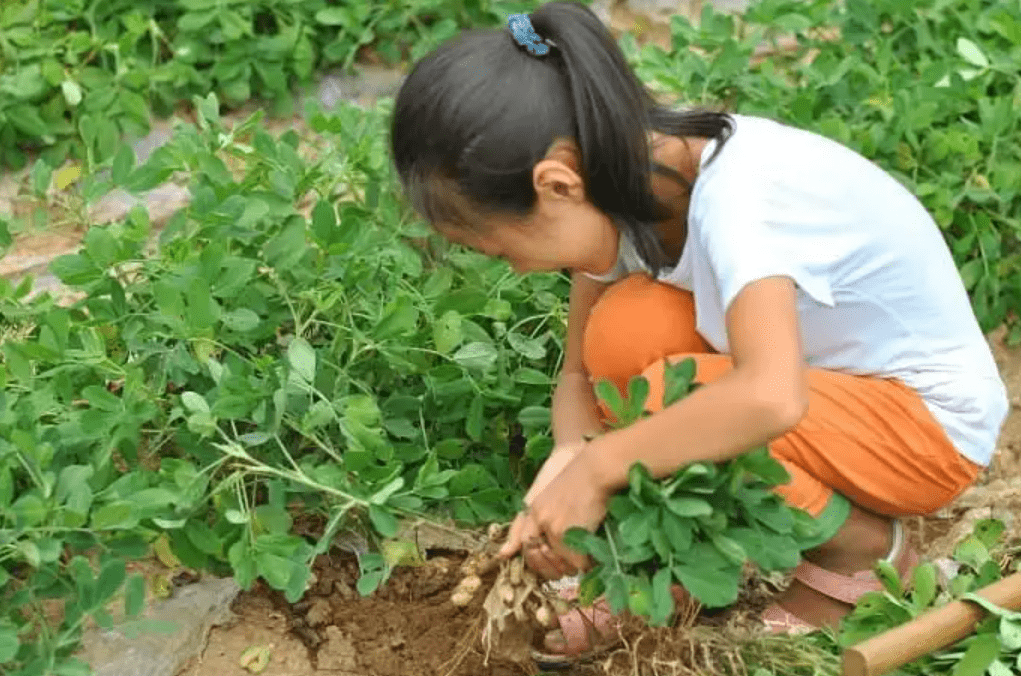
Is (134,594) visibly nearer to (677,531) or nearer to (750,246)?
(677,531)

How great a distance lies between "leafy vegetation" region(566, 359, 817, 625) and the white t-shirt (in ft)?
0.59

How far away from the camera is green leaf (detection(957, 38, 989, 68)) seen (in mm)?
3141

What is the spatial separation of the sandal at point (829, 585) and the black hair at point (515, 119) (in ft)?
1.86

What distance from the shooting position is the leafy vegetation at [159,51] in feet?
10.6

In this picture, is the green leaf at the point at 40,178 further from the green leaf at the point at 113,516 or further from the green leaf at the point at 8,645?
the green leaf at the point at 8,645

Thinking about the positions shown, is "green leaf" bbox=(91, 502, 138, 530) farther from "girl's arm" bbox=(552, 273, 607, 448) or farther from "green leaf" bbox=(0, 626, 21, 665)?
"girl's arm" bbox=(552, 273, 607, 448)

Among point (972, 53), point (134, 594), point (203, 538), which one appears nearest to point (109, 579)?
point (134, 594)

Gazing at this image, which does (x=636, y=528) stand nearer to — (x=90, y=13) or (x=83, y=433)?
(x=83, y=433)

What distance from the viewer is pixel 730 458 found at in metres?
1.90

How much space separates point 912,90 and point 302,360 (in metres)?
1.42

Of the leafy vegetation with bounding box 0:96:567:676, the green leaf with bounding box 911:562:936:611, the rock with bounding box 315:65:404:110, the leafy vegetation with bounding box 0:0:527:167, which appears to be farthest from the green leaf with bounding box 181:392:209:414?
the rock with bounding box 315:65:404:110

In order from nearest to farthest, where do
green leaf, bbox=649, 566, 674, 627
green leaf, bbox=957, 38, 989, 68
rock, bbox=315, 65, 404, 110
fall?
green leaf, bbox=649, 566, 674, 627 → green leaf, bbox=957, 38, 989, 68 → rock, bbox=315, 65, 404, 110

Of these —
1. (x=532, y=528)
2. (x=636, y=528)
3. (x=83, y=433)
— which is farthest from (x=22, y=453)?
(x=636, y=528)

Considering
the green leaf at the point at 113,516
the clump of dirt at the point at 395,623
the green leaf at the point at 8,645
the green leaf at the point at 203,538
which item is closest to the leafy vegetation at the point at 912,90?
the clump of dirt at the point at 395,623
